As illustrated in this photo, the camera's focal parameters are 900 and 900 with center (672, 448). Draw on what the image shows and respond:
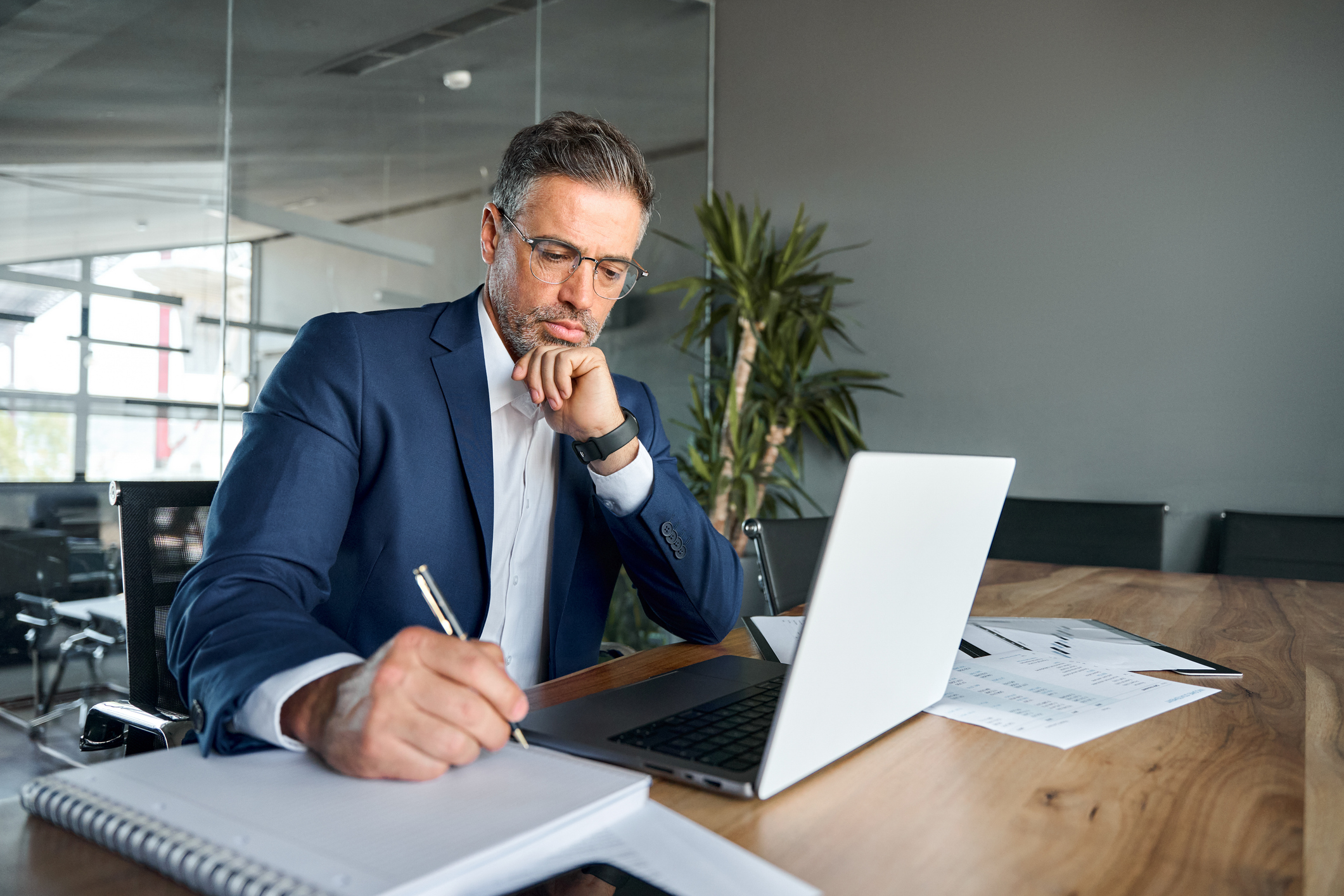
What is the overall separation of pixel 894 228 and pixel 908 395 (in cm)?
78

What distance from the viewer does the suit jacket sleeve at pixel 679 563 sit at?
124cm

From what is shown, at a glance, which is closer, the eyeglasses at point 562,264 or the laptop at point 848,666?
the laptop at point 848,666

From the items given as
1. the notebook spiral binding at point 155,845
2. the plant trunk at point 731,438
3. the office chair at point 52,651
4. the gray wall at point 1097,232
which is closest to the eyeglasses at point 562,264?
the notebook spiral binding at point 155,845

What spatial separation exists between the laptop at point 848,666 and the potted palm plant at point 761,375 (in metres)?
3.03

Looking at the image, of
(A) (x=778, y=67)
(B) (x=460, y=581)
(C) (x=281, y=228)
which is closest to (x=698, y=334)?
(A) (x=778, y=67)

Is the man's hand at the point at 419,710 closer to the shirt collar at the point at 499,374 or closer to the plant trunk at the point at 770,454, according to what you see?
the shirt collar at the point at 499,374

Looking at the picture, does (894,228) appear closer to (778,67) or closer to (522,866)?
(778,67)

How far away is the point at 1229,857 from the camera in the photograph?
1.92 ft

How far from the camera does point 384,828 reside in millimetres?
521

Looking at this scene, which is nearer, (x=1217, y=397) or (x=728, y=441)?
(x=1217, y=397)

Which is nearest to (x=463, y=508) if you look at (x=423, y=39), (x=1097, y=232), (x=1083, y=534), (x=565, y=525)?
(x=565, y=525)

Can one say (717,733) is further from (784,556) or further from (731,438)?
(731,438)

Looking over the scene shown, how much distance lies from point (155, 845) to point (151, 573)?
0.88m

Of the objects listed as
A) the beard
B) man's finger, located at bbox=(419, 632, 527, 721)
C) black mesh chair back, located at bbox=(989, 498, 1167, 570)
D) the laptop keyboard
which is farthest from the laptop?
black mesh chair back, located at bbox=(989, 498, 1167, 570)
